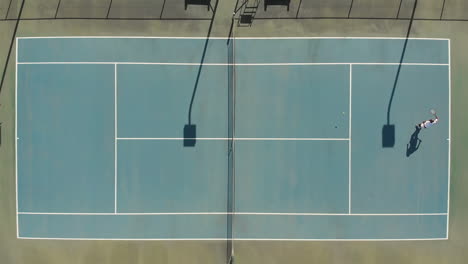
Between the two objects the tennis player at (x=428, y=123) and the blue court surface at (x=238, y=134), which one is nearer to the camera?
the tennis player at (x=428, y=123)

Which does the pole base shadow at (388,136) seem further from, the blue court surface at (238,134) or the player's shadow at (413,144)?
the player's shadow at (413,144)

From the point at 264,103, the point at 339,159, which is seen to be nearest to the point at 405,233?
the point at 339,159

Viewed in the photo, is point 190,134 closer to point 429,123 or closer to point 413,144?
point 413,144

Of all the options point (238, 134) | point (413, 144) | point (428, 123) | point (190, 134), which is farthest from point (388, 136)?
point (190, 134)

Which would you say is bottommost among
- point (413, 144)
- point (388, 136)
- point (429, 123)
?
point (413, 144)

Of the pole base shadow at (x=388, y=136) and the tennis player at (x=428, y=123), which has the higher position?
the tennis player at (x=428, y=123)

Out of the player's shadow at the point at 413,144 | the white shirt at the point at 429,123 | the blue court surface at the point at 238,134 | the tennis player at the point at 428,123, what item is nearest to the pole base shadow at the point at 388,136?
the blue court surface at the point at 238,134
